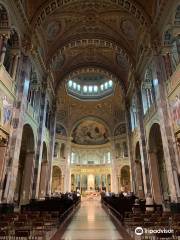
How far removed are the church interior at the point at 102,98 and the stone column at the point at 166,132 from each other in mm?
61

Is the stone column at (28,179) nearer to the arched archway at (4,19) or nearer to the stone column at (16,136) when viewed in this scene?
the stone column at (16,136)

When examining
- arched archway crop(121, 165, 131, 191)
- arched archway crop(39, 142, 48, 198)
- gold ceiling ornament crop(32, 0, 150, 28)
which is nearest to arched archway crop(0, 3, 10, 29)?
gold ceiling ornament crop(32, 0, 150, 28)

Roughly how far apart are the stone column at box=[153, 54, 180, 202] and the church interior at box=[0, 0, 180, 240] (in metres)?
0.06

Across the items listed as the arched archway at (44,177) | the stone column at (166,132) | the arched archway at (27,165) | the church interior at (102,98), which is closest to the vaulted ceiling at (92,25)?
the church interior at (102,98)

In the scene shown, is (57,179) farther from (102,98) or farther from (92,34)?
(92,34)

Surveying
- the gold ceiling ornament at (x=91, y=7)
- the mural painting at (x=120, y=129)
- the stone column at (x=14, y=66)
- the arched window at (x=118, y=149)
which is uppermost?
the gold ceiling ornament at (x=91, y=7)

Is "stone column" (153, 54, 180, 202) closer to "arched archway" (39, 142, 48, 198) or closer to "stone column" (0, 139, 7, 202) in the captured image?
"stone column" (0, 139, 7, 202)

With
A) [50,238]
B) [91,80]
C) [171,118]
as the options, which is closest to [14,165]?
[50,238]

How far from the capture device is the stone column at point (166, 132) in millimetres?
11547

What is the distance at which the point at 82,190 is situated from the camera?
1576 inches

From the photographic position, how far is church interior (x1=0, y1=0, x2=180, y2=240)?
8804 millimetres

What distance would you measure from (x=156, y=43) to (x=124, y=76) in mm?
11577

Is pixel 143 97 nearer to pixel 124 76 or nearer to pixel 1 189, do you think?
pixel 124 76

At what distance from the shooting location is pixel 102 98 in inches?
1454
